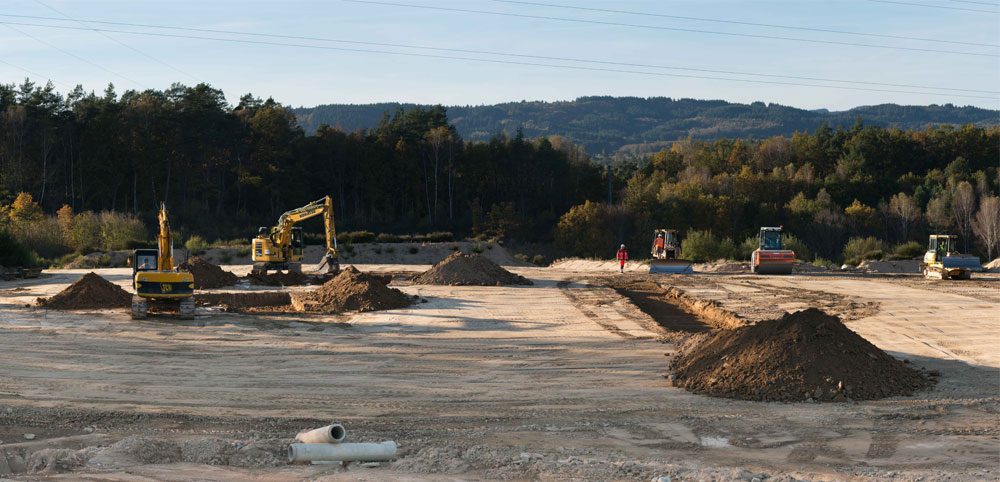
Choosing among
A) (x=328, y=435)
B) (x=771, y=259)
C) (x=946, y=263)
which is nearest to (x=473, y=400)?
(x=328, y=435)

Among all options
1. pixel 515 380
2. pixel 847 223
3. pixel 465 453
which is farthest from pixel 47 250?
pixel 847 223

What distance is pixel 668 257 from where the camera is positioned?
38.6 meters

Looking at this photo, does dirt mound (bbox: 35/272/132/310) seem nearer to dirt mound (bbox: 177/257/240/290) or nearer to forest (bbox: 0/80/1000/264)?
dirt mound (bbox: 177/257/240/290)

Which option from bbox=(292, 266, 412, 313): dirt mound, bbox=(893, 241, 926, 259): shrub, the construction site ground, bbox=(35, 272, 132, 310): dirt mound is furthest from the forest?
the construction site ground

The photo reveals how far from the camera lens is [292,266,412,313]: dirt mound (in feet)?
74.5

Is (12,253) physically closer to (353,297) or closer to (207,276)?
(207,276)

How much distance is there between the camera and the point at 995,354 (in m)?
15.1

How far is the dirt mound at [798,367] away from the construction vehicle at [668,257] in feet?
81.2

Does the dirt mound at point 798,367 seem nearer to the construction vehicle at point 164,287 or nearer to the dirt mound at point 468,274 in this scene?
the construction vehicle at point 164,287

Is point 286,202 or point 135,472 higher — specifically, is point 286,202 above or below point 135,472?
above

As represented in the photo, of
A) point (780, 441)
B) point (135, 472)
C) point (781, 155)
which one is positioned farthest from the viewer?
Answer: point (781, 155)

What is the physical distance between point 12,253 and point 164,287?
23787mm

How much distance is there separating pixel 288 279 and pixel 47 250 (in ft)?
86.0

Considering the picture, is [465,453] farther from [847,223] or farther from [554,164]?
[554,164]
